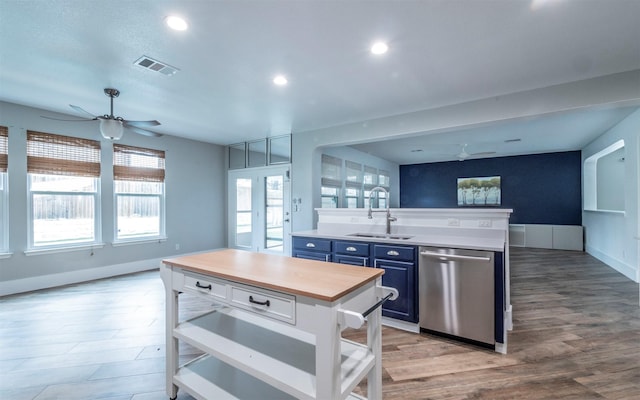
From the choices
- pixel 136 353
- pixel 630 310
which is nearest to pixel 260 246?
pixel 136 353

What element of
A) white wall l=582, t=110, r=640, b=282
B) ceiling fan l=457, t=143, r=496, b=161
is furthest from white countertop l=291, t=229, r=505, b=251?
ceiling fan l=457, t=143, r=496, b=161

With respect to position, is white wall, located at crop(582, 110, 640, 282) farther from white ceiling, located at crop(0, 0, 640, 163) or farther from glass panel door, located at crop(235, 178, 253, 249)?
glass panel door, located at crop(235, 178, 253, 249)

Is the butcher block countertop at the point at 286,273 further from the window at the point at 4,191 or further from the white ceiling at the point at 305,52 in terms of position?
the window at the point at 4,191

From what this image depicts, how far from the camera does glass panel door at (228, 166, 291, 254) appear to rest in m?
5.66

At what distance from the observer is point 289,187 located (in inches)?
215

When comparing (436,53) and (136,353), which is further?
(436,53)

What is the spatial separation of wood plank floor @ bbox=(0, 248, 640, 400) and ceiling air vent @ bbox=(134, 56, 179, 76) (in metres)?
2.62

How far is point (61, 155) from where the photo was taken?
432 cm

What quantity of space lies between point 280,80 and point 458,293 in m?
2.82

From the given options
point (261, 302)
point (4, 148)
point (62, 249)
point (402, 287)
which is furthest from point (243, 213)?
point (261, 302)

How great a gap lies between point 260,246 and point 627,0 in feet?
19.1

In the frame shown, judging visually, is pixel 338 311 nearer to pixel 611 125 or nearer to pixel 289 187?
pixel 289 187

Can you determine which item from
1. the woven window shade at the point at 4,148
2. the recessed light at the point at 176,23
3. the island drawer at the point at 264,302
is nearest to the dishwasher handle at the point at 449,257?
the island drawer at the point at 264,302

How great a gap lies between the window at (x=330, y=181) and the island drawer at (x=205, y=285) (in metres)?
3.77
